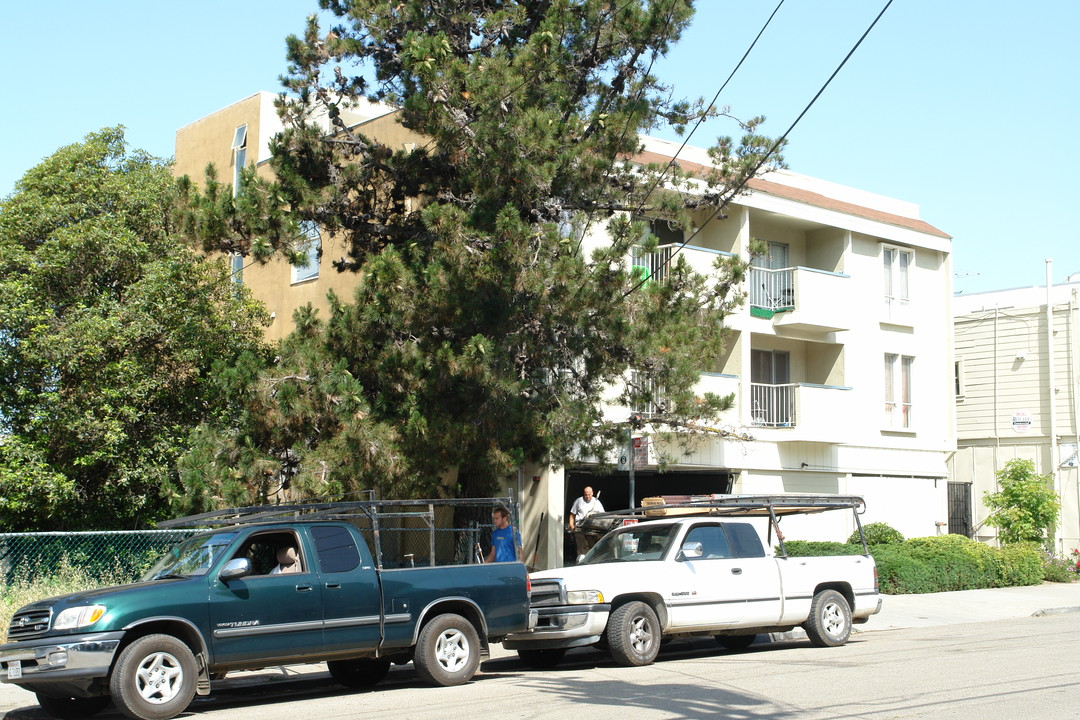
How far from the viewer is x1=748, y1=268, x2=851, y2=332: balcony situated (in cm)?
2523

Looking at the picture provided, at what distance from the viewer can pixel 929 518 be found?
28016 mm

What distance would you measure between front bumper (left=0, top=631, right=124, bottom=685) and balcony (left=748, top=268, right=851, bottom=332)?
1859 cm

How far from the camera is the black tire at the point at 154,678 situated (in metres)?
9.04

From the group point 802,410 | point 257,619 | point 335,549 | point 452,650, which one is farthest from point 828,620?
point 802,410

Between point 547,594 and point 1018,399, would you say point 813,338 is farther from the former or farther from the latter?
point 547,594

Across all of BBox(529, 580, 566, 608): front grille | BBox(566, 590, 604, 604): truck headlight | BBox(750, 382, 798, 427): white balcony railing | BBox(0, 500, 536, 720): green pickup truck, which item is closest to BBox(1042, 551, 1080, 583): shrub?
BBox(750, 382, 798, 427): white balcony railing

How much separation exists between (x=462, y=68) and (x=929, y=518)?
19.2m

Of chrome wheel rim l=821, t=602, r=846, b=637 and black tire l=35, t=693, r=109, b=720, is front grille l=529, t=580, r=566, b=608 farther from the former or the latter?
black tire l=35, t=693, r=109, b=720

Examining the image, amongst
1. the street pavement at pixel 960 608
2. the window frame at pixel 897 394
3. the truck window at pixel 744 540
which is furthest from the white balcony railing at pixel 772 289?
the truck window at pixel 744 540

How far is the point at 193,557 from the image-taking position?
10.2 metres

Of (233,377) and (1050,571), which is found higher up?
(233,377)

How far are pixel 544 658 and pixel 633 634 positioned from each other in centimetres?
124

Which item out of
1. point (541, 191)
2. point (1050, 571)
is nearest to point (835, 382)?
point (1050, 571)

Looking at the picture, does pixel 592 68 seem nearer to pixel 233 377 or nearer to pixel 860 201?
pixel 233 377
